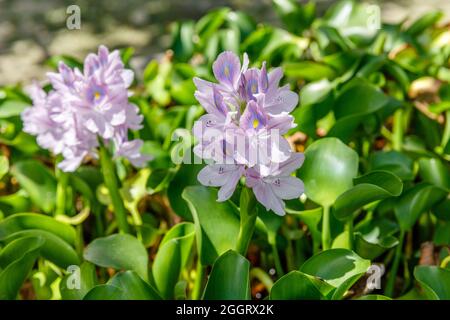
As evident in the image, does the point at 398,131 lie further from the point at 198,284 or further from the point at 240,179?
the point at 198,284

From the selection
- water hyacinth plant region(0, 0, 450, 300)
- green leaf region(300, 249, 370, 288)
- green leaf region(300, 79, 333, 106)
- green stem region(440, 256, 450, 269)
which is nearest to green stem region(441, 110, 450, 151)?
water hyacinth plant region(0, 0, 450, 300)

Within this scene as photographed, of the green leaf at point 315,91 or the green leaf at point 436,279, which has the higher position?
the green leaf at point 315,91

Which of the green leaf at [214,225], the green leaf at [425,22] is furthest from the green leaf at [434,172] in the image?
the green leaf at [425,22]

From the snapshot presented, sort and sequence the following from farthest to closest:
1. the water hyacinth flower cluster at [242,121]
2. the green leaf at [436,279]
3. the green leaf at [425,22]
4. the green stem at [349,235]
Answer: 1. the green leaf at [425,22]
2. the green stem at [349,235]
3. the green leaf at [436,279]
4. the water hyacinth flower cluster at [242,121]

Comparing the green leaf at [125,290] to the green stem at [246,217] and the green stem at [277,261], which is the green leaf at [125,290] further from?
the green stem at [277,261]

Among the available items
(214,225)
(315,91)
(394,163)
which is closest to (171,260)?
(214,225)

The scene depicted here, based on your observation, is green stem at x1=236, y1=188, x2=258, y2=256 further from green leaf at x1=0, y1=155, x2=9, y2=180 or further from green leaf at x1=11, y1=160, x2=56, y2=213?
green leaf at x1=0, y1=155, x2=9, y2=180
